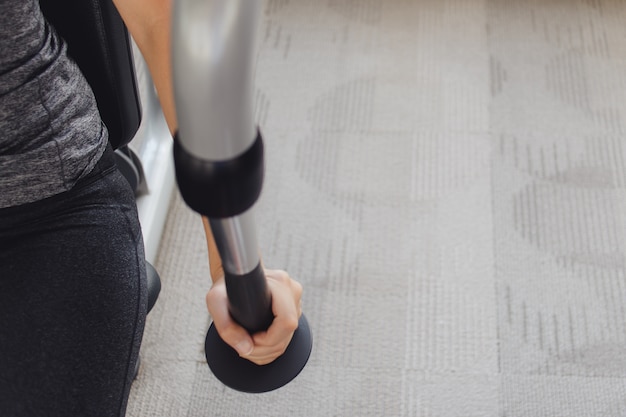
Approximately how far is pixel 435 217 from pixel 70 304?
91 cm

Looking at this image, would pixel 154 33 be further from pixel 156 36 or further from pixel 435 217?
pixel 435 217

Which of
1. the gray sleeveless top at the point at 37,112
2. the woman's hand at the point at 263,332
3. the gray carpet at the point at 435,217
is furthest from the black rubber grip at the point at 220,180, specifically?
the gray carpet at the point at 435,217

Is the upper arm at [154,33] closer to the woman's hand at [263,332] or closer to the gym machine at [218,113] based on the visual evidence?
the woman's hand at [263,332]

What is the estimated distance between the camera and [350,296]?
4.59 ft

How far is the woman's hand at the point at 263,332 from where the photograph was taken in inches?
22.0

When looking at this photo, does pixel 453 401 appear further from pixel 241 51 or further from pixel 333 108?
pixel 241 51

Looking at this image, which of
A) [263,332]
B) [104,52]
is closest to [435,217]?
[104,52]

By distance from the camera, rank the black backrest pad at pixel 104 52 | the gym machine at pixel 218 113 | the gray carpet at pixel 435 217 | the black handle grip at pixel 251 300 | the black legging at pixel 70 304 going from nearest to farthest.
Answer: the gym machine at pixel 218 113
the black handle grip at pixel 251 300
the black legging at pixel 70 304
the black backrest pad at pixel 104 52
the gray carpet at pixel 435 217

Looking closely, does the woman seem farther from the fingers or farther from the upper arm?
the fingers

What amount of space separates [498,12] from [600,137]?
44 centimetres

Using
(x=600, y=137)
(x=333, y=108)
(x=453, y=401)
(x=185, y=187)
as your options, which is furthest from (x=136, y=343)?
(x=600, y=137)

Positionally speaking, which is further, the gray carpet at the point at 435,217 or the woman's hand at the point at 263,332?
the gray carpet at the point at 435,217

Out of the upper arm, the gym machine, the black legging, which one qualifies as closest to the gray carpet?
→ the black legging

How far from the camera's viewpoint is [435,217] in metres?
1.50
